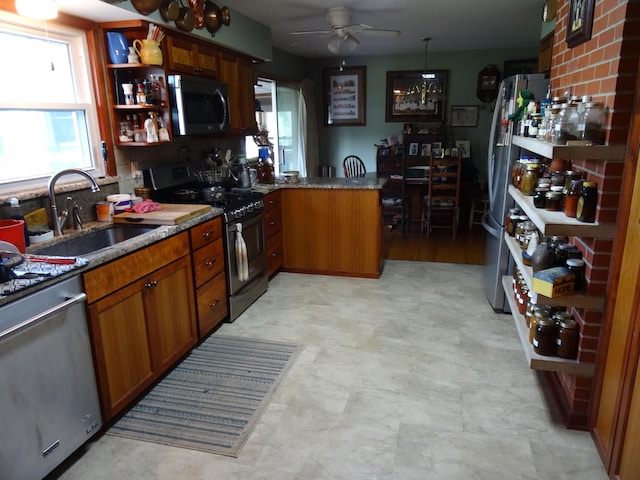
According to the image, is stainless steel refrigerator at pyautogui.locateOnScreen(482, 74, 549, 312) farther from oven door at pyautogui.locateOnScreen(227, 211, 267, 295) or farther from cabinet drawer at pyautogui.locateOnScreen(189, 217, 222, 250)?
cabinet drawer at pyautogui.locateOnScreen(189, 217, 222, 250)

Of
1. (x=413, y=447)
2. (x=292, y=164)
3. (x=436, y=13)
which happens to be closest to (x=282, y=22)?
(x=436, y=13)

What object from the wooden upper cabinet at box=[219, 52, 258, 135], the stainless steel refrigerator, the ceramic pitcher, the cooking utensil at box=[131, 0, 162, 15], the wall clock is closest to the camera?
the cooking utensil at box=[131, 0, 162, 15]

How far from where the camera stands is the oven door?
3.17 meters

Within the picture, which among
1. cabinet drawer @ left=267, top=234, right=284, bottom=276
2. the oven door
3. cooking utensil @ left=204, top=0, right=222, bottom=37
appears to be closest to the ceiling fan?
cooking utensil @ left=204, top=0, right=222, bottom=37

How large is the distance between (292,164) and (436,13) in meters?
3.06

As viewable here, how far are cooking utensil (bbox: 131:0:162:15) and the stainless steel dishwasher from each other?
5.40 ft

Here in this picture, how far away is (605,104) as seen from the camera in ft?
5.85

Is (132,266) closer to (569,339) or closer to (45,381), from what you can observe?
(45,381)

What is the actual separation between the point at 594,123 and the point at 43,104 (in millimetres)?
2740

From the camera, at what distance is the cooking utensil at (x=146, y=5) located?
8.31ft

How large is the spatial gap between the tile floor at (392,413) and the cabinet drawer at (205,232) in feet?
2.28

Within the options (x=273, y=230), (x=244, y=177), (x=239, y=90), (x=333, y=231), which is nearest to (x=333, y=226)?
(x=333, y=231)

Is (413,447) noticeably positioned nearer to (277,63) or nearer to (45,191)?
(45,191)

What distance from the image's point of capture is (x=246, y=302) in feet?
11.4
